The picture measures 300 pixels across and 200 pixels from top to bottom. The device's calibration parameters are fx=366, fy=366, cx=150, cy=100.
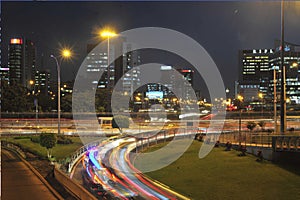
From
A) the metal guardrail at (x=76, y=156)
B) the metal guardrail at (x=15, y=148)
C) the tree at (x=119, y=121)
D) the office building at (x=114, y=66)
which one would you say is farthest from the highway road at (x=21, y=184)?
the office building at (x=114, y=66)

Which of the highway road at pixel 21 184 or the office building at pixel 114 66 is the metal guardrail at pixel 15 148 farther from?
the office building at pixel 114 66

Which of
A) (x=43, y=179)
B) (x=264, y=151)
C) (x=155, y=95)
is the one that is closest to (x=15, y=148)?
(x=43, y=179)

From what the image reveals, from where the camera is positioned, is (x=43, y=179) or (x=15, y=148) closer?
(x=43, y=179)

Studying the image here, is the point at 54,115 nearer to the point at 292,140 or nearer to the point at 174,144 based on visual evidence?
the point at 174,144

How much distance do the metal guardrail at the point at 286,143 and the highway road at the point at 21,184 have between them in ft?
46.9

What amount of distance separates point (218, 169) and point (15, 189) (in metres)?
11.4

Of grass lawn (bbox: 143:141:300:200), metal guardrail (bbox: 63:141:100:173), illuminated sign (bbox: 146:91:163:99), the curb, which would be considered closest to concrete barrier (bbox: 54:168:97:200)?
the curb

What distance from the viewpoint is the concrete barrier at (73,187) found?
433 inches

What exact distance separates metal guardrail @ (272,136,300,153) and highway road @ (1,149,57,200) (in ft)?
46.9

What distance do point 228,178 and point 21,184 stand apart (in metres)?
10.1

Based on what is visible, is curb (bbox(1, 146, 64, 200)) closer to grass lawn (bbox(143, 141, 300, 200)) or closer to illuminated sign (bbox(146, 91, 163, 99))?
grass lawn (bbox(143, 141, 300, 200))

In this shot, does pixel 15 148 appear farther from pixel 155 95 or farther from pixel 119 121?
pixel 155 95

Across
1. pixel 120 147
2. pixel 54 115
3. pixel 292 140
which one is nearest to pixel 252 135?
pixel 292 140

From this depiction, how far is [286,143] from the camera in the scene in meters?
22.5
